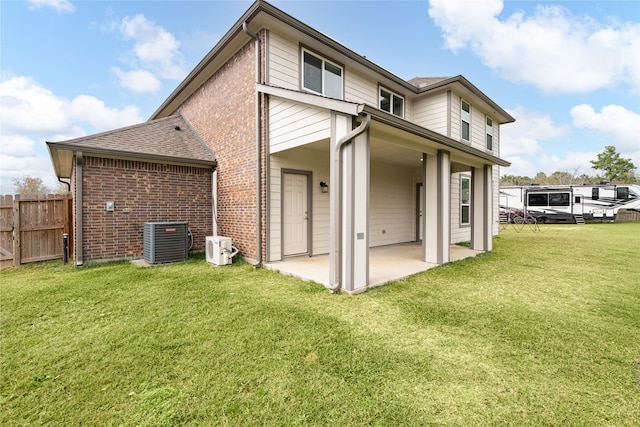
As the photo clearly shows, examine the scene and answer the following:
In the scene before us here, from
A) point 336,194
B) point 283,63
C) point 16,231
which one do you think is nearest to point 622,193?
point 283,63

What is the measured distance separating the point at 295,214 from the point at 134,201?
13.3ft

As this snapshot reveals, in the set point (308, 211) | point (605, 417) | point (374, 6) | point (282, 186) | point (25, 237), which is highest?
point (374, 6)

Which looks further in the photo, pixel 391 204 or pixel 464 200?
pixel 464 200

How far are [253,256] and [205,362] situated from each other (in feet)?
12.9

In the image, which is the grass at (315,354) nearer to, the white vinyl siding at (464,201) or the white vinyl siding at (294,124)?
the white vinyl siding at (294,124)

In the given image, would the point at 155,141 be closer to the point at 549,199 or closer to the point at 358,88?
the point at 358,88

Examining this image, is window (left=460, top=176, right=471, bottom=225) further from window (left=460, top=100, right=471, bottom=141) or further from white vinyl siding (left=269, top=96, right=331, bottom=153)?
white vinyl siding (left=269, top=96, right=331, bottom=153)

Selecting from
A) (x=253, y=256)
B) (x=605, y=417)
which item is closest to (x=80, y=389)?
(x=605, y=417)

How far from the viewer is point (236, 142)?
705 centimetres

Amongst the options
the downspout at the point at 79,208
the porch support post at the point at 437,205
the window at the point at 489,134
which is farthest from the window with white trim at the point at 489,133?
the downspout at the point at 79,208

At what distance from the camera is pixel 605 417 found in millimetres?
1844

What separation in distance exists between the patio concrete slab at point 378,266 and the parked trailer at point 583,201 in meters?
16.2

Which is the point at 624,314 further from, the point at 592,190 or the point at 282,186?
the point at 592,190

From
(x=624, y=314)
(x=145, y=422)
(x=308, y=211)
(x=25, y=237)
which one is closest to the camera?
(x=145, y=422)
